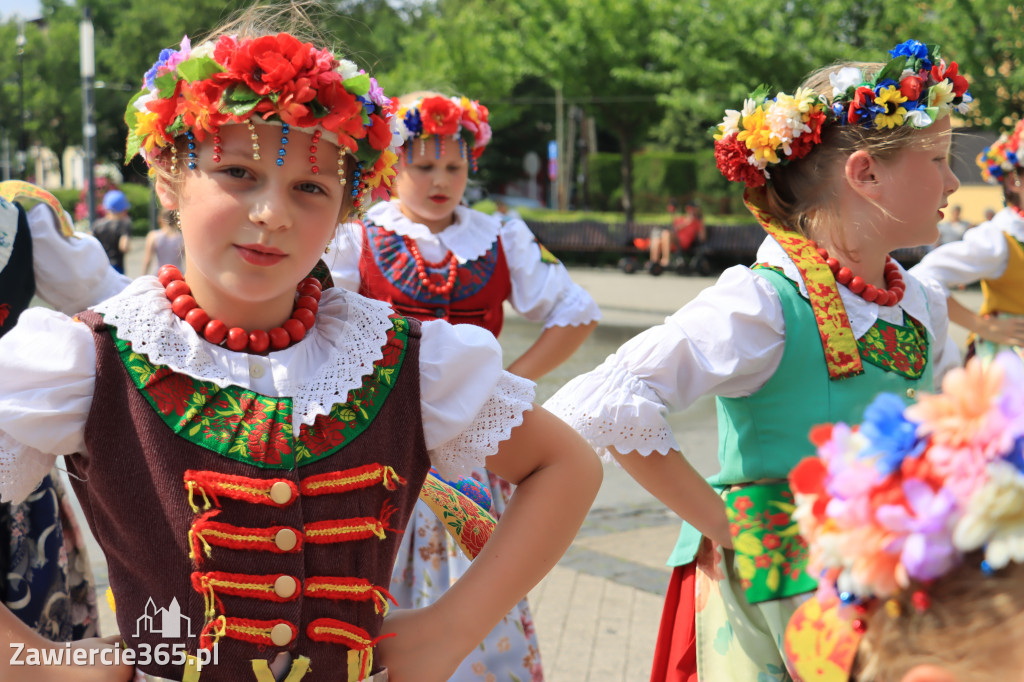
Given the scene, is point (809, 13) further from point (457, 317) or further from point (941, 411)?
point (941, 411)

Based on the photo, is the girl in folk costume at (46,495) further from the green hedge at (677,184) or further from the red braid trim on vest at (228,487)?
the green hedge at (677,184)

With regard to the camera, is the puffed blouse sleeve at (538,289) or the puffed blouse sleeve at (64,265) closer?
the puffed blouse sleeve at (64,265)

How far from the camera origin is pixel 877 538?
1.04 meters

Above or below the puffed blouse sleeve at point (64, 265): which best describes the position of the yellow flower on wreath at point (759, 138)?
above

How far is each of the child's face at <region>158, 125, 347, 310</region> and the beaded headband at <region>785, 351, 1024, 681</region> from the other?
37.0 inches

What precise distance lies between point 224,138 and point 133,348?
1.19ft

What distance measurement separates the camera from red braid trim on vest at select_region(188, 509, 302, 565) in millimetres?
1602

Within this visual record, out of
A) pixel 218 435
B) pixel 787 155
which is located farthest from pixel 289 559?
pixel 787 155

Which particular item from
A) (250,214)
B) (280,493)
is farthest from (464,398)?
(250,214)

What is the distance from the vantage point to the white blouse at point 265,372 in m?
1.58

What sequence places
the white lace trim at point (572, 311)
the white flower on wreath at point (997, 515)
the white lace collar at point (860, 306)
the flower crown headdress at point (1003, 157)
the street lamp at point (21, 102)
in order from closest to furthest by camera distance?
the white flower on wreath at point (997, 515) → the white lace collar at point (860, 306) → the white lace trim at point (572, 311) → the flower crown headdress at point (1003, 157) → the street lamp at point (21, 102)

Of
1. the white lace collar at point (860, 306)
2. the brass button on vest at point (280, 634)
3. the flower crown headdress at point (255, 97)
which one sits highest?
the flower crown headdress at point (255, 97)

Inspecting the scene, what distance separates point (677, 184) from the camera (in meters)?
35.4

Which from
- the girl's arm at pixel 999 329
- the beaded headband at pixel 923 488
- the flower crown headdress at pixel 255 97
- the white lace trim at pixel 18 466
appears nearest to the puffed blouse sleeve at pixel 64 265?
the flower crown headdress at pixel 255 97
